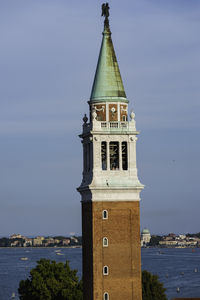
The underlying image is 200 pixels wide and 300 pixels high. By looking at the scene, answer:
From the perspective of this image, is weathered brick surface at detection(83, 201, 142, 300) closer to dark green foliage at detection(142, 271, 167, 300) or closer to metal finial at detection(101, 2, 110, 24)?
metal finial at detection(101, 2, 110, 24)

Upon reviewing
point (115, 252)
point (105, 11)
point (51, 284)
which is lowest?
point (51, 284)

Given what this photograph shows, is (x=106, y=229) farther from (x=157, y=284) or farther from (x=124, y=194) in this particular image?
(x=157, y=284)

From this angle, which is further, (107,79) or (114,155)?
(107,79)

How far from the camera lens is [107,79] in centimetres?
5572

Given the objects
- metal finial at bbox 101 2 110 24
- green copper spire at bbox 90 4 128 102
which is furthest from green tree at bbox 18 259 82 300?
metal finial at bbox 101 2 110 24

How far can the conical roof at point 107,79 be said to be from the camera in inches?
2186

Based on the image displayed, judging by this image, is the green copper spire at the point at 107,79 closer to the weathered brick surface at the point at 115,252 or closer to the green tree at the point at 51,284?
the weathered brick surface at the point at 115,252

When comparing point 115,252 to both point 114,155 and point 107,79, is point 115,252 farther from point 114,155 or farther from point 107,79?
point 107,79

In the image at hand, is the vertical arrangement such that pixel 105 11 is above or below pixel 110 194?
above

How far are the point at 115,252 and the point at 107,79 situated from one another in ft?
40.5

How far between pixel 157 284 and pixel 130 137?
1031 inches

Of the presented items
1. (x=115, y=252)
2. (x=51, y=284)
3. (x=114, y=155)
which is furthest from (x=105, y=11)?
(x=51, y=284)

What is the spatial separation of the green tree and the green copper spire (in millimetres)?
20836

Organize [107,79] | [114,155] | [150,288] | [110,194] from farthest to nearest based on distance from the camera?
[150,288], [107,79], [114,155], [110,194]
